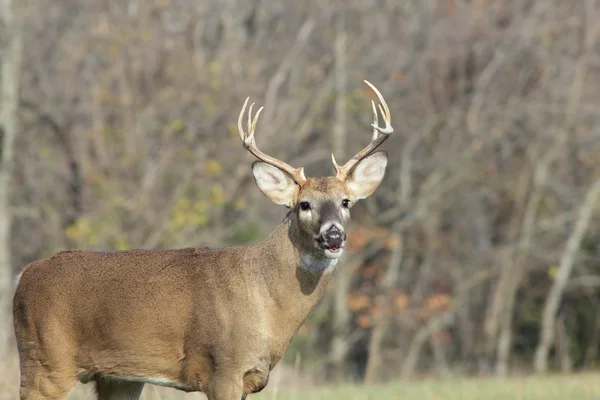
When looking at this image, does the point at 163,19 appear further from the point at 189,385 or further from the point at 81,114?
the point at 189,385

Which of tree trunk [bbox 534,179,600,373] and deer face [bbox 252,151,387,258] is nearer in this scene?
deer face [bbox 252,151,387,258]

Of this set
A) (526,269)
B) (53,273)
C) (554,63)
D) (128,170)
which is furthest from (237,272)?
(526,269)

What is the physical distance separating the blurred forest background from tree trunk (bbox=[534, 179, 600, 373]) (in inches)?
2.7

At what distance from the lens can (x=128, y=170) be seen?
18500mm

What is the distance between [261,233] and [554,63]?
746 cm

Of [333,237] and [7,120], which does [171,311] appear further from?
[7,120]

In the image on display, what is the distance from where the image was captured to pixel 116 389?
7227mm

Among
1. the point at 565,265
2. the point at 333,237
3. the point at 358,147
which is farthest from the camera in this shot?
the point at 565,265

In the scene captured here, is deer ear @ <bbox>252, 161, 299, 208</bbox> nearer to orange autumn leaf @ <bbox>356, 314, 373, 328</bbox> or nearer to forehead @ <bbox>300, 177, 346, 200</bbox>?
forehead @ <bbox>300, 177, 346, 200</bbox>

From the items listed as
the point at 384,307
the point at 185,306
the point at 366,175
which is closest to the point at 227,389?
the point at 185,306

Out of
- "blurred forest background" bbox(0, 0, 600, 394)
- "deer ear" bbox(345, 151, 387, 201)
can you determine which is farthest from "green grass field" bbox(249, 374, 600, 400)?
"blurred forest background" bbox(0, 0, 600, 394)

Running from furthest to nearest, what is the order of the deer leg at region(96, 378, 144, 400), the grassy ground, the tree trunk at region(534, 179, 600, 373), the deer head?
1. the tree trunk at region(534, 179, 600, 373)
2. the grassy ground
3. the deer leg at region(96, 378, 144, 400)
4. the deer head

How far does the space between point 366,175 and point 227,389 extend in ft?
5.40

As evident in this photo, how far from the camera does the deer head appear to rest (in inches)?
255
